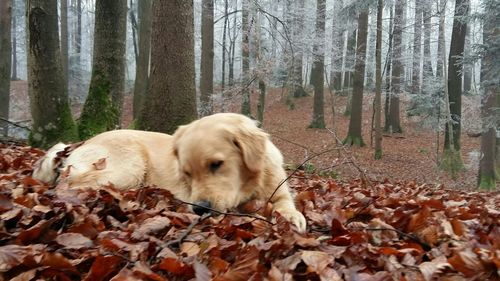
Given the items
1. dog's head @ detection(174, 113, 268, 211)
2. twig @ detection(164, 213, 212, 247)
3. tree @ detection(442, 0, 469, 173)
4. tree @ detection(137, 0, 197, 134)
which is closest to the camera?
twig @ detection(164, 213, 212, 247)

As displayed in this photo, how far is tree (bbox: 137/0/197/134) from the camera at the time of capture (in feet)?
24.8

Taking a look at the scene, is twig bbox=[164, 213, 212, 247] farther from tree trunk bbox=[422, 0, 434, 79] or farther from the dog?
tree trunk bbox=[422, 0, 434, 79]

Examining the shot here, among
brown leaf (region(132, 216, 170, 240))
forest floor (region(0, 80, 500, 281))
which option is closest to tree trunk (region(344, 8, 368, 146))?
forest floor (region(0, 80, 500, 281))

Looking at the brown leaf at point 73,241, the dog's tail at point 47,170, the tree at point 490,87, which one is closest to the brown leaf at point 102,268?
the brown leaf at point 73,241

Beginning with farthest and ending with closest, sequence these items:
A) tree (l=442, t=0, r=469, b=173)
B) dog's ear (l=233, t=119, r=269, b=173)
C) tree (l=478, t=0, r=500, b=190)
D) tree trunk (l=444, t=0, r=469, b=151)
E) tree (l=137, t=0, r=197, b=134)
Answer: tree trunk (l=444, t=0, r=469, b=151), tree (l=442, t=0, r=469, b=173), tree (l=478, t=0, r=500, b=190), tree (l=137, t=0, r=197, b=134), dog's ear (l=233, t=119, r=269, b=173)

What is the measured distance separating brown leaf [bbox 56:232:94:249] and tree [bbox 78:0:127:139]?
6.23 meters

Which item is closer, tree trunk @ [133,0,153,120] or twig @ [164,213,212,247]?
twig @ [164,213,212,247]

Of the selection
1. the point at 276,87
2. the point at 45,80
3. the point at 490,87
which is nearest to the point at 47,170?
the point at 45,80

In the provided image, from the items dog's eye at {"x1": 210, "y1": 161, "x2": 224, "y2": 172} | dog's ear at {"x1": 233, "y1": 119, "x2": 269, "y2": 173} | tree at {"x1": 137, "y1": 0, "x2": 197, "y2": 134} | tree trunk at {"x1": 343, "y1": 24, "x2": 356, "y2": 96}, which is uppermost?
tree trunk at {"x1": 343, "y1": 24, "x2": 356, "y2": 96}

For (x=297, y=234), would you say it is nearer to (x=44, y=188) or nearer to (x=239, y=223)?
(x=239, y=223)

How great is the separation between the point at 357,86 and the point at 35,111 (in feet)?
57.2

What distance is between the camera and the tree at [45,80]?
795cm

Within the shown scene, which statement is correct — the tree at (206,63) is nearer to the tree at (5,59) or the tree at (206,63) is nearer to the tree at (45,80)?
the tree at (5,59)

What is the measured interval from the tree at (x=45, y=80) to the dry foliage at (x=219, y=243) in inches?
184
